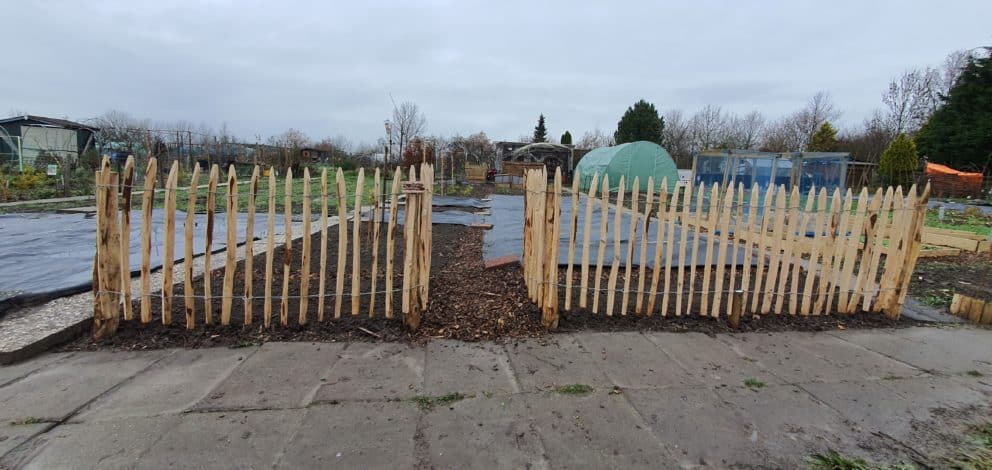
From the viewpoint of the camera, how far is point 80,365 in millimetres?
2936

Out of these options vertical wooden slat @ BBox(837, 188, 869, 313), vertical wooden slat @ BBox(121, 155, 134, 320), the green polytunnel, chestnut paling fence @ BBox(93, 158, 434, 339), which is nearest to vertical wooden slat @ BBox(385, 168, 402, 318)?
chestnut paling fence @ BBox(93, 158, 434, 339)

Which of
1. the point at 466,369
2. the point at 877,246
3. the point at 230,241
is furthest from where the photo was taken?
the point at 877,246

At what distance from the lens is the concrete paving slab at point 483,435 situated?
2.13 metres

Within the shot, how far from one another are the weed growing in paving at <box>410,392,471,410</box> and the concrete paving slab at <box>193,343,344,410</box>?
0.66 metres

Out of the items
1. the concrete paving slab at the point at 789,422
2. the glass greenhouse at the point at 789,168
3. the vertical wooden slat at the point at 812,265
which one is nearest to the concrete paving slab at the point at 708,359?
the concrete paving slab at the point at 789,422

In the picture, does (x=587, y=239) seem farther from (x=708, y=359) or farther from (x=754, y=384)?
(x=754, y=384)

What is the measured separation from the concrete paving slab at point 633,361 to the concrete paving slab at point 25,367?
3779 millimetres

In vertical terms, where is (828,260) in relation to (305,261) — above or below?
above

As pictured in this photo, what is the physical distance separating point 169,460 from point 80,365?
1.55 metres

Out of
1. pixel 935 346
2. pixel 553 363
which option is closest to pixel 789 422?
pixel 553 363

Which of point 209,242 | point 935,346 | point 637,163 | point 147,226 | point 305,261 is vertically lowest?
point 935,346

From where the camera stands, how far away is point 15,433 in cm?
221

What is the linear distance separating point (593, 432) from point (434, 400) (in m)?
0.94

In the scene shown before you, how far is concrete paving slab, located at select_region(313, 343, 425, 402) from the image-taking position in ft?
8.79
